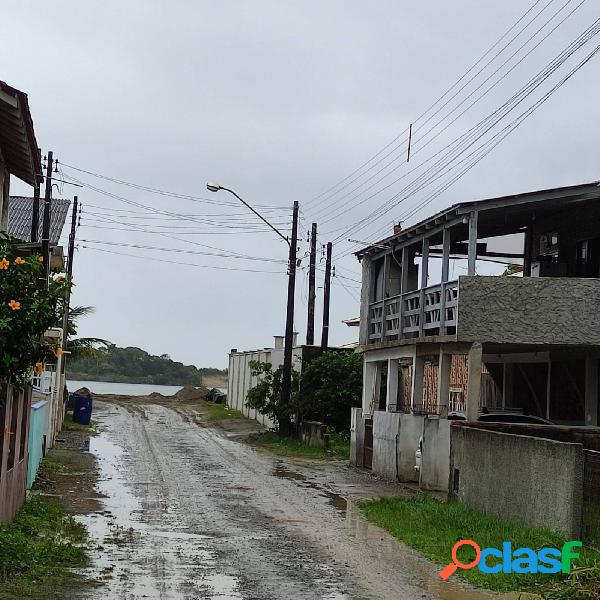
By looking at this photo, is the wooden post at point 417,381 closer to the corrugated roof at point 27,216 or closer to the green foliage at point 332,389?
the green foliage at point 332,389

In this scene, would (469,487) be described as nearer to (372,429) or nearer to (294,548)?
(294,548)

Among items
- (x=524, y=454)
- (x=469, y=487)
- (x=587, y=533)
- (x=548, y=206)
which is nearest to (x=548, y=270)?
(x=548, y=206)

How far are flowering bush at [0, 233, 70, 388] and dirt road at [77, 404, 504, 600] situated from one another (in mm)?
2440

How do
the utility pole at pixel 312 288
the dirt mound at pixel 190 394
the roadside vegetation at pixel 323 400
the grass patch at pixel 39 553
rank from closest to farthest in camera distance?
the grass patch at pixel 39 553, the roadside vegetation at pixel 323 400, the utility pole at pixel 312 288, the dirt mound at pixel 190 394

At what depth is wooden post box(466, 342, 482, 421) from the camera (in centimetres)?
2091

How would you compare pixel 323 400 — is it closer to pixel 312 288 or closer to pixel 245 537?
pixel 312 288

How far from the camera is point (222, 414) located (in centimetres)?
5147

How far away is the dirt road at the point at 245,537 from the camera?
36.2 ft

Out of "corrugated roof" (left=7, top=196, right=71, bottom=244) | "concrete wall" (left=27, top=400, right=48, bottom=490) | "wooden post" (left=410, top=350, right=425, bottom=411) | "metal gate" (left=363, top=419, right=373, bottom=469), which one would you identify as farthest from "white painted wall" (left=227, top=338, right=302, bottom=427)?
"concrete wall" (left=27, top=400, right=48, bottom=490)

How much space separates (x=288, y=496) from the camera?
20.0 m

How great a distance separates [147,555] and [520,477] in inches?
225

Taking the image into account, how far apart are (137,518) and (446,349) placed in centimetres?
875

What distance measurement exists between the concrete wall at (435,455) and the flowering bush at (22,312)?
10.9 m

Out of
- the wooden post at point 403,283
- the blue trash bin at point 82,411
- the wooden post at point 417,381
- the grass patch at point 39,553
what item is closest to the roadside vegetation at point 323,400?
the blue trash bin at point 82,411
